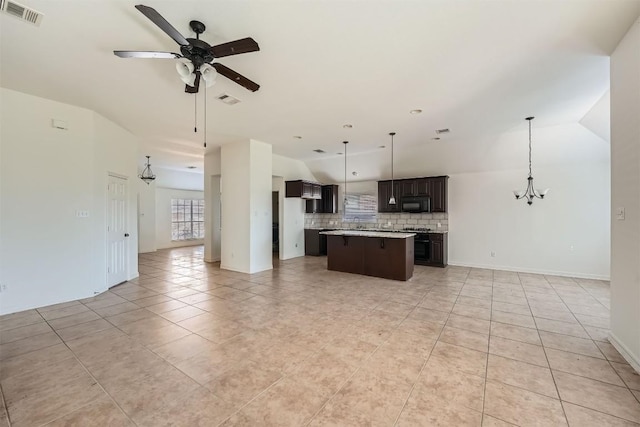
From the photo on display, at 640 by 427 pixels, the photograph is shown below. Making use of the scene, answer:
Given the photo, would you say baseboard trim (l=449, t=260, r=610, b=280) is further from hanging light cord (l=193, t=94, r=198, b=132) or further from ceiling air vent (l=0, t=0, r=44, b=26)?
ceiling air vent (l=0, t=0, r=44, b=26)

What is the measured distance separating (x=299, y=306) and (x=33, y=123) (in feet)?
15.3

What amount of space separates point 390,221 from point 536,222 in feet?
11.5

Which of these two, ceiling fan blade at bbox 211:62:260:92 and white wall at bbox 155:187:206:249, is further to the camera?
white wall at bbox 155:187:206:249

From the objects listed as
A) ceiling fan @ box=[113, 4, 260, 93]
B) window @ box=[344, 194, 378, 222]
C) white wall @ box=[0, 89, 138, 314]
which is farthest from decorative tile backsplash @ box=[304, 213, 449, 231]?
ceiling fan @ box=[113, 4, 260, 93]

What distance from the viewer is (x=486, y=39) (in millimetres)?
2545

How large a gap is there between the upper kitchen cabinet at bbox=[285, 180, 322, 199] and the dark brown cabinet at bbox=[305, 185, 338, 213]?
0.66 metres

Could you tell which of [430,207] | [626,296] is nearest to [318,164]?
[430,207]

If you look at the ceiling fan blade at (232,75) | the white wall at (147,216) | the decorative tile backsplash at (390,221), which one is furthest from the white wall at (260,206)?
the white wall at (147,216)

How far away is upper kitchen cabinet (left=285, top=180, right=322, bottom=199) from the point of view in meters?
7.73

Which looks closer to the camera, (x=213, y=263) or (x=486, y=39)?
(x=486, y=39)

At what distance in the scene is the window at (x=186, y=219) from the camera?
432 inches

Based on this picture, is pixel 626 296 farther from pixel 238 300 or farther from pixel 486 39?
pixel 238 300

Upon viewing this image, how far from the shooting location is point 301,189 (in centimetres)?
770

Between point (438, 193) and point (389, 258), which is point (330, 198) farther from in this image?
point (389, 258)
